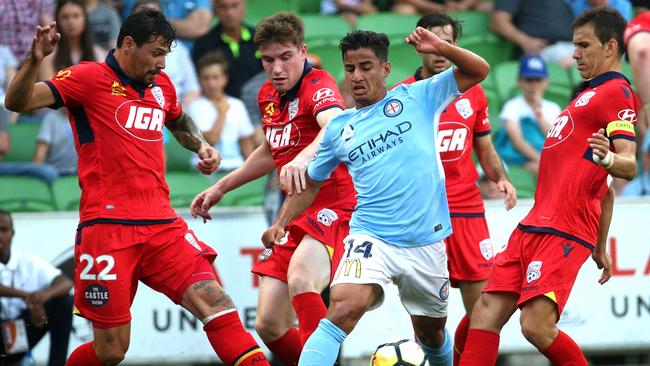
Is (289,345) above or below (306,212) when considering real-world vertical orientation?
below

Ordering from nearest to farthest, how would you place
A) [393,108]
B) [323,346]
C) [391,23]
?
1. [323,346]
2. [393,108]
3. [391,23]

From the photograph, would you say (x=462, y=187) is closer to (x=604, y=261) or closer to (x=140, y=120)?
(x=604, y=261)

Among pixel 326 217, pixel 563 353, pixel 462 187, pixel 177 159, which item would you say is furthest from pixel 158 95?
pixel 177 159

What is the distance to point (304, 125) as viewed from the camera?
788 centimetres

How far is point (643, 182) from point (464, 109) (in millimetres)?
3220

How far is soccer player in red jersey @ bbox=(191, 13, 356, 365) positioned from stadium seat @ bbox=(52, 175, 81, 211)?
9.86 ft

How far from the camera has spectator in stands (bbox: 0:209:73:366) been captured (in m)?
9.55

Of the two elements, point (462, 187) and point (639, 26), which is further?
point (639, 26)

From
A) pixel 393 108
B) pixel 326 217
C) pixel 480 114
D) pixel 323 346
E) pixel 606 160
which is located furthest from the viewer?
pixel 480 114

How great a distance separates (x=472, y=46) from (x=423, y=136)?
644 cm

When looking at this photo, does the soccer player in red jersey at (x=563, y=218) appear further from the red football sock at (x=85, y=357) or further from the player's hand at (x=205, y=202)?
the red football sock at (x=85, y=357)

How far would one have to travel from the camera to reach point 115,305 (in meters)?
7.38

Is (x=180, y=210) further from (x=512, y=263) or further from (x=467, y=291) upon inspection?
(x=512, y=263)

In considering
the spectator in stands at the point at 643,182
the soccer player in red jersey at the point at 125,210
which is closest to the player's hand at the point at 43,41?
the soccer player in red jersey at the point at 125,210
